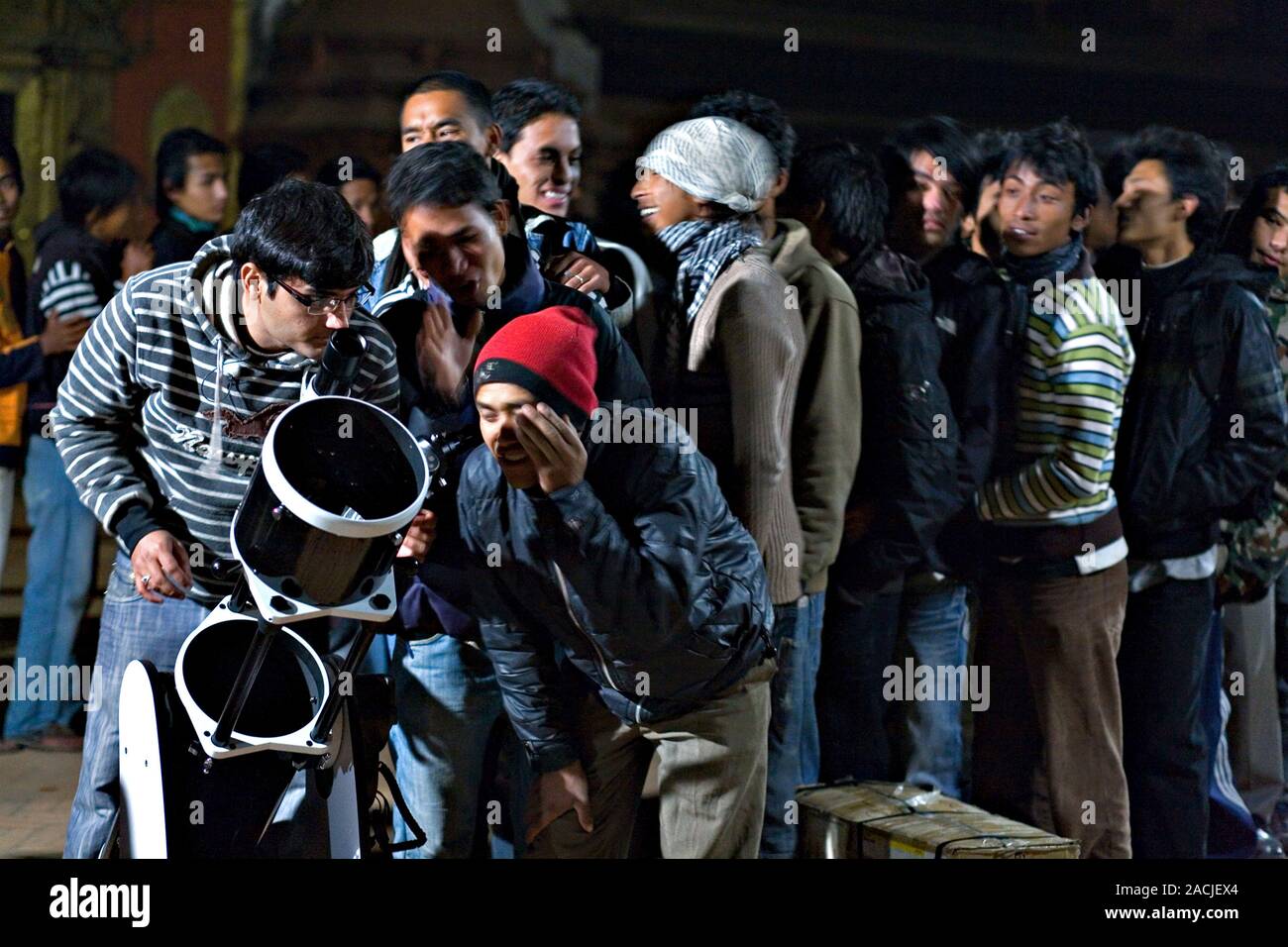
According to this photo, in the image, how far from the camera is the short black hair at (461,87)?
133 inches

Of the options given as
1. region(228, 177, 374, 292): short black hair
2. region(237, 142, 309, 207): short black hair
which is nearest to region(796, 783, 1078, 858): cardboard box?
region(228, 177, 374, 292): short black hair

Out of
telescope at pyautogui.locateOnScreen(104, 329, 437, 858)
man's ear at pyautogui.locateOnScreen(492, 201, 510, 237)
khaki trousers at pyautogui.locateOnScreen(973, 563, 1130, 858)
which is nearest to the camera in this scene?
telescope at pyautogui.locateOnScreen(104, 329, 437, 858)

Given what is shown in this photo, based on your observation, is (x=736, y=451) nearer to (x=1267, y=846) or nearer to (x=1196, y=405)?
(x=1196, y=405)

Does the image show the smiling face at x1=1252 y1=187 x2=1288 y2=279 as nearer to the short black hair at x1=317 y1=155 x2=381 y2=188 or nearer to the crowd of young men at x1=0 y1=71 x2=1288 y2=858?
the crowd of young men at x1=0 y1=71 x2=1288 y2=858

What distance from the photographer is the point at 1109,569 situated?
12.3 feet

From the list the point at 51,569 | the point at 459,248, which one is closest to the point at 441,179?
the point at 459,248

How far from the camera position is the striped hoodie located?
9.77 feet

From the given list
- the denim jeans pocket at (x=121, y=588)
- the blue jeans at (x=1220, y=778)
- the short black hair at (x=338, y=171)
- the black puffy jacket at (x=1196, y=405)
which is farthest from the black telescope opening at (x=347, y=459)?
the blue jeans at (x=1220, y=778)

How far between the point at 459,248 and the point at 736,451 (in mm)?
723

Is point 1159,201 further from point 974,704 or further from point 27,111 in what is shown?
point 27,111

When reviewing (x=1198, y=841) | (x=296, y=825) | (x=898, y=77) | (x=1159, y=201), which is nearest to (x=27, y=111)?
(x=296, y=825)

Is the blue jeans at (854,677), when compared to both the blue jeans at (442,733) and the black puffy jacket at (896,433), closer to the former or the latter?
the black puffy jacket at (896,433)

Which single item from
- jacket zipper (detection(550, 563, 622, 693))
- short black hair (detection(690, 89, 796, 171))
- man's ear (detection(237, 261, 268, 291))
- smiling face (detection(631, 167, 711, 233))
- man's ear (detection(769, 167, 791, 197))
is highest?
short black hair (detection(690, 89, 796, 171))

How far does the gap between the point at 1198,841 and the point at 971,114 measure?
177 cm
